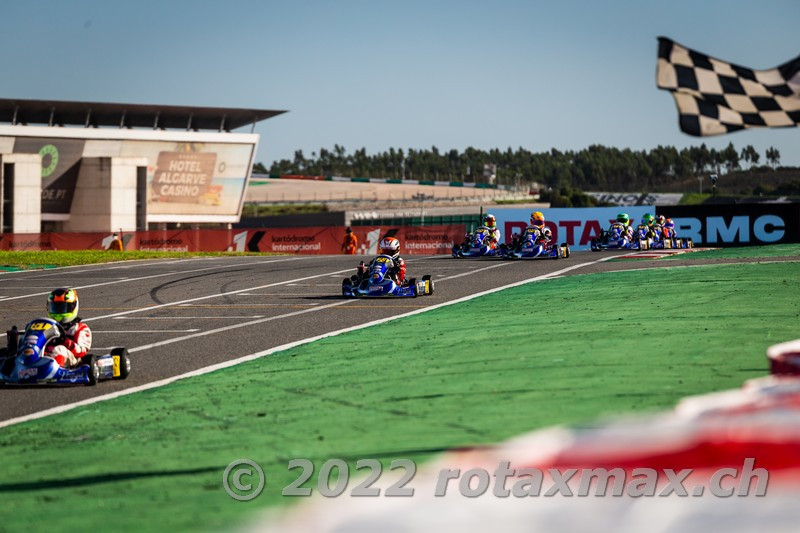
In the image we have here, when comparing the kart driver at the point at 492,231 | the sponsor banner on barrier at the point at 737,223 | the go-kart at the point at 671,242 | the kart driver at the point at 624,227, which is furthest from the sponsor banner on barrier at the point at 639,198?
the kart driver at the point at 492,231

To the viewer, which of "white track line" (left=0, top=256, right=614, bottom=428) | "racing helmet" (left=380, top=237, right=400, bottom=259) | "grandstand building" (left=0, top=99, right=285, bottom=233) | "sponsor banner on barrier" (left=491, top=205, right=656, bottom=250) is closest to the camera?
"white track line" (left=0, top=256, right=614, bottom=428)

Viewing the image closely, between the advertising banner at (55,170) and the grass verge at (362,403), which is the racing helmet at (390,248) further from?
the advertising banner at (55,170)

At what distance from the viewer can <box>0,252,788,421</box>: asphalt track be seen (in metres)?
12.6

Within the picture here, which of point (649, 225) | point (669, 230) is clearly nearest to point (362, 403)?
point (649, 225)

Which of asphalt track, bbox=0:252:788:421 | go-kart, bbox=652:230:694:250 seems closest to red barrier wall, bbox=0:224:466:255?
go-kart, bbox=652:230:694:250

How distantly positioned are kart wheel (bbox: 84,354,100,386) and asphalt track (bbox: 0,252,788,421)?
0.33ft

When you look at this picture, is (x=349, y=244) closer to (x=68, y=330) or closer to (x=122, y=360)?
(x=68, y=330)

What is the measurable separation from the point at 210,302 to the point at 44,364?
9.44 m

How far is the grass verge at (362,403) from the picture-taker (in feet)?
20.7

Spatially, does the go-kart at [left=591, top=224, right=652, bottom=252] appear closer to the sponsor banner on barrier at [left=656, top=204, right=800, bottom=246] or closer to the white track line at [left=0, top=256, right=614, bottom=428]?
the sponsor banner on barrier at [left=656, top=204, right=800, bottom=246]

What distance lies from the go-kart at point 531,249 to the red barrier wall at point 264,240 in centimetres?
1262

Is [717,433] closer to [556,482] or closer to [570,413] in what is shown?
[556,482]

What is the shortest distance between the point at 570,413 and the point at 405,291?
12490 millimetres

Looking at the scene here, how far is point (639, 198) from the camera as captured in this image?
126 m
